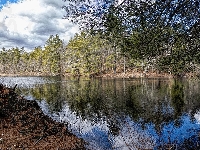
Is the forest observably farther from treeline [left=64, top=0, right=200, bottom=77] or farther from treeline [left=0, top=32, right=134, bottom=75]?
treeline [left=0, top=32, right=134, bottom=75]

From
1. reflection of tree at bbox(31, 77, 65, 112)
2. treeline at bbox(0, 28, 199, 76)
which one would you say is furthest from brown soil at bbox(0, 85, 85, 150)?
reflection of tree at bbox(31, 77, 65, 112)

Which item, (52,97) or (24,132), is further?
(52,97)

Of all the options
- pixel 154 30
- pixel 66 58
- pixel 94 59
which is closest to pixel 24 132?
pixel 154 30

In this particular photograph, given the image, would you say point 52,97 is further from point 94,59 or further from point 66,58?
point 66,58

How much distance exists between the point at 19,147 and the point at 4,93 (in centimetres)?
616

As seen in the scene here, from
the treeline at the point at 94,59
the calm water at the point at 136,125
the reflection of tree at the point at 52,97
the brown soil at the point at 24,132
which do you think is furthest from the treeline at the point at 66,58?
the brown soil at the point at 24,132

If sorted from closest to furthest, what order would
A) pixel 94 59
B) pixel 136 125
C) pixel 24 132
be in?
pixel 24 132, pixel 136 125, pixel 94 59

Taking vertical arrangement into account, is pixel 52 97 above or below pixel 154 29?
below

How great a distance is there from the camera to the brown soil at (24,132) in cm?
951

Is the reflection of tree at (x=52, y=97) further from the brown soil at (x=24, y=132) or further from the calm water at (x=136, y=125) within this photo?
the brown soil at (x=24, y=132)

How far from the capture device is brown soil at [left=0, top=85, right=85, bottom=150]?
31.2 feet

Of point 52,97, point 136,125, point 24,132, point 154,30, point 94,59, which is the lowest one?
point 136,125

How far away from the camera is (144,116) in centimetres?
1900

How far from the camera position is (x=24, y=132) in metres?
10.8
